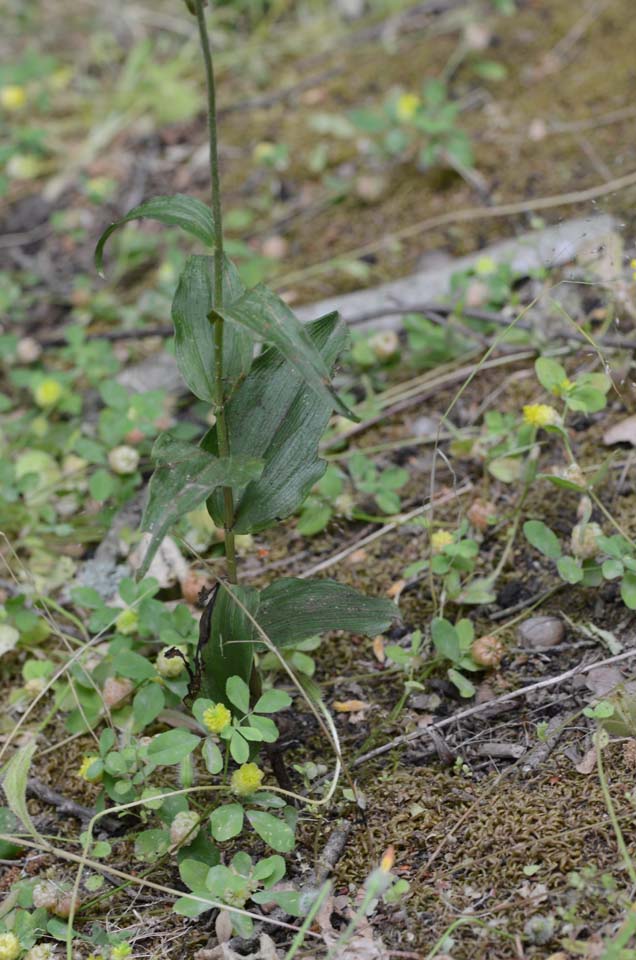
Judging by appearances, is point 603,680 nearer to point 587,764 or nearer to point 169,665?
point 587,764

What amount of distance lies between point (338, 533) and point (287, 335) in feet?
3.06

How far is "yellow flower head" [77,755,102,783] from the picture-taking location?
5.32 ft

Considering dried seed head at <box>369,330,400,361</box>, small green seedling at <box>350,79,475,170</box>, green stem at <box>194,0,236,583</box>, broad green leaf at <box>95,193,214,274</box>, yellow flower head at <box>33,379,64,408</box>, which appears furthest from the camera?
small green seedling at <box>350,79,475,170</box>

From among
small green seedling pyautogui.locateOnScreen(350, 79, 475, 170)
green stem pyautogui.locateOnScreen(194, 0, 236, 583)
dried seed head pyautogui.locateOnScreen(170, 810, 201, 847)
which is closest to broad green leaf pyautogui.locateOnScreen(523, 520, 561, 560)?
green stem pyautogui.locateOnScreen(194, 0, 236, 583)

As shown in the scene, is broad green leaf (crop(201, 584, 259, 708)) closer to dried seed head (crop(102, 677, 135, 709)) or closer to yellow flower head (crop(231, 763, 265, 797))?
yellow flower head (crop(231, 763, 265, 797))

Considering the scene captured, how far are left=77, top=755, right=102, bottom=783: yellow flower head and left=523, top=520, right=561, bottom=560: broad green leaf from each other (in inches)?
33.8

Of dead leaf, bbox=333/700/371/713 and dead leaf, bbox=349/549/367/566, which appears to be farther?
dead leaf, bbox=349/549/367/566

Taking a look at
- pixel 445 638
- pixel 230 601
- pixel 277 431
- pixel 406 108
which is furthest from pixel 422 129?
pixel 230 601

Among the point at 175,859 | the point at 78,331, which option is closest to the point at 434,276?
the point at 78,331

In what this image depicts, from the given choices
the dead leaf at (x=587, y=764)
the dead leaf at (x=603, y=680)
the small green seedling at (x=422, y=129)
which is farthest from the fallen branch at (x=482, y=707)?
the small green seedling at (x=422, y=129)

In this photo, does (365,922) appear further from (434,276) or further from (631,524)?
(434,276)

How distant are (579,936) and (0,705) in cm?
119

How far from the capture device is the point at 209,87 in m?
1.33

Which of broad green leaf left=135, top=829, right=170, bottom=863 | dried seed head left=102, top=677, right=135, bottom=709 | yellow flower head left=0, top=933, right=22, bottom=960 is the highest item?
dried seed head left=102, top=677, right=135, bottom=709
